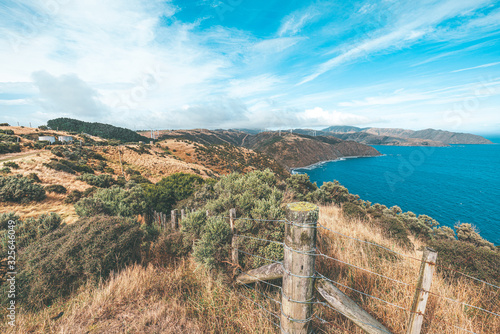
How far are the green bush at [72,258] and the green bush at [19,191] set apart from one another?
11499 millimetres

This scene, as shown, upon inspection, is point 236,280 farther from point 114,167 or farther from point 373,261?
point 114,167

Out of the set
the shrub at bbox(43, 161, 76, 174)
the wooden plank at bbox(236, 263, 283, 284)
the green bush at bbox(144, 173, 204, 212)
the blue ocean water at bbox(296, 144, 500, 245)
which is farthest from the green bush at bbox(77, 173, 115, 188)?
the blue ocean water at bbox(296, 144, 500, 245)

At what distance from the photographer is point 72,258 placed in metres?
4.79

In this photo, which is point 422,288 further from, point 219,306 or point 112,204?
point 112,204

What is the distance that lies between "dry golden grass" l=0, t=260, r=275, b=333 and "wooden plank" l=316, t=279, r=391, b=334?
50.2 inches

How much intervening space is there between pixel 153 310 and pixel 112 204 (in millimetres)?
7762

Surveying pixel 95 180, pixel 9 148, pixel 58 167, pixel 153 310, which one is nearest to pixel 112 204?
pixel 153 310

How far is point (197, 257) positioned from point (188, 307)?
3.84ft

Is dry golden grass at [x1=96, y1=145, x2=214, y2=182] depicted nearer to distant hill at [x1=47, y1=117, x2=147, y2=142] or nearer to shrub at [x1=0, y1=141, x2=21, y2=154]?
shrub at [x1=0, y1=141, x2=21, y2=154]

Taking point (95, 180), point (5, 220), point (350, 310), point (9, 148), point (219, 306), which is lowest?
point (95, 180)

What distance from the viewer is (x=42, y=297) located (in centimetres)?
416

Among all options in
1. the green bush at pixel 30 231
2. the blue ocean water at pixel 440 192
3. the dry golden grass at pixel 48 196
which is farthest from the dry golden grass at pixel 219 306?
the blue ocean water at pixel 440 192

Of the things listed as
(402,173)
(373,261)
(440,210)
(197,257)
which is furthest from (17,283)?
(402,173)

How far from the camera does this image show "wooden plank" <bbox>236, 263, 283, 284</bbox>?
11.4 feet
